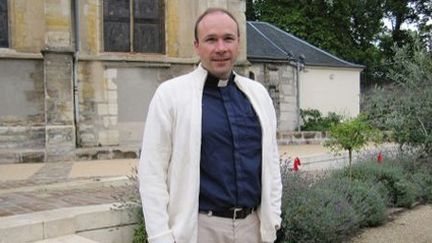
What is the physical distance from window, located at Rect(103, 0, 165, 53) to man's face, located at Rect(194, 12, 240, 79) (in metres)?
11.6

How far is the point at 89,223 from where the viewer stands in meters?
4.75

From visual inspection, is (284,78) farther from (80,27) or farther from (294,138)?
(80,27)

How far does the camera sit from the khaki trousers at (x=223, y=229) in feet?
7.62

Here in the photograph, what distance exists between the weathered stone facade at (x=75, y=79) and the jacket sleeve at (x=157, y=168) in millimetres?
10003

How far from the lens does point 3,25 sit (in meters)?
12.8

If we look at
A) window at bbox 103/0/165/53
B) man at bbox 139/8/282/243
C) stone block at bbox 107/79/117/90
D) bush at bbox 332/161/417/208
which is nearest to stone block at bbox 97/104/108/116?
stone block at bbox 107/79/117/90

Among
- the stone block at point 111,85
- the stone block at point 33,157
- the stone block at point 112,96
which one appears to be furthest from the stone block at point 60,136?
the stone block at point 111,85

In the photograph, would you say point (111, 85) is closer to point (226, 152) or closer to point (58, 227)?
point (58, 227)

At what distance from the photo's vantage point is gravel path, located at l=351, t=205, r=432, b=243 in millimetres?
6043

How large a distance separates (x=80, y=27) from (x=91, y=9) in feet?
1.80

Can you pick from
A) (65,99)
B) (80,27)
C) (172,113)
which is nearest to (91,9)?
(80,27)

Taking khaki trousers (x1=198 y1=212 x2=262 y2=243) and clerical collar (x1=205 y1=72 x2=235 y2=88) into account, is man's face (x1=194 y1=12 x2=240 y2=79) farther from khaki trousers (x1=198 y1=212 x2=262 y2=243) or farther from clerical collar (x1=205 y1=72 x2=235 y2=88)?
khaki trousers (x1=198 y1=212 x2=262 y2=243)

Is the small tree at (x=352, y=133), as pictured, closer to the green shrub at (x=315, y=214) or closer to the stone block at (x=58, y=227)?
the green shrub at (x=315, y=214)

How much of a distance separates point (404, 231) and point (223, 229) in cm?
475
